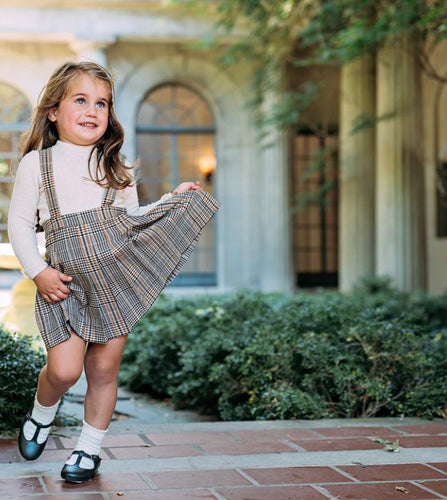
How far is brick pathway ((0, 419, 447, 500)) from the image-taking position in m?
2.80

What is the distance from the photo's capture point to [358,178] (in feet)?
42.2

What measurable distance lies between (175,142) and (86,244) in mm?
12749

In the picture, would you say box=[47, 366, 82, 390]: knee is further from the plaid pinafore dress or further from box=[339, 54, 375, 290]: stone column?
box=[339, 54, 375, 290]: stone column

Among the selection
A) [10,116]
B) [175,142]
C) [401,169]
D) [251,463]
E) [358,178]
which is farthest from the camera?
[175,142]

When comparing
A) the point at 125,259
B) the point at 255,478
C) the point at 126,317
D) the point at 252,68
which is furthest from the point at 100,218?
the point at 252,68

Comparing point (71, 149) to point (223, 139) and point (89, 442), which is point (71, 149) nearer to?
point (89, 442)

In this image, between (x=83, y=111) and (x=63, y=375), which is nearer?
(x=63, y=375)

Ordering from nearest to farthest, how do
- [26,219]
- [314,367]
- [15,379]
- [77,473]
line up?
[77,473]
[26,219]
[15,379]
[314,367]

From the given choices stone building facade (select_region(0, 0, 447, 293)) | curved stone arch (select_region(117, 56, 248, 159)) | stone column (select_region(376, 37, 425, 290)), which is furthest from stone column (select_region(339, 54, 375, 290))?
curved stone arch (select_region(117, 56, 248, 159))

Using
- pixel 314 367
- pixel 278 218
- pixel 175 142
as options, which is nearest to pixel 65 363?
pixel 314 367

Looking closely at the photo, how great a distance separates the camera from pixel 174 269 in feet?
10.2

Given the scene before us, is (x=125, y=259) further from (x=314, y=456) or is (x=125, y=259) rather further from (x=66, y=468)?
(x=314, y=456)

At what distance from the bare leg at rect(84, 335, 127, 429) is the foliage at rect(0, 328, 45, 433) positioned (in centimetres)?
86

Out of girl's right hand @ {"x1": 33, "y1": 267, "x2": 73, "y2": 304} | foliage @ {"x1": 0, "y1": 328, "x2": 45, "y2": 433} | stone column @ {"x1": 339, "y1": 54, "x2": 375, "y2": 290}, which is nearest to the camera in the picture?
girl's right hand @ {"x1": 33, "y1": 267, "x2": 73, "y2": 304}
